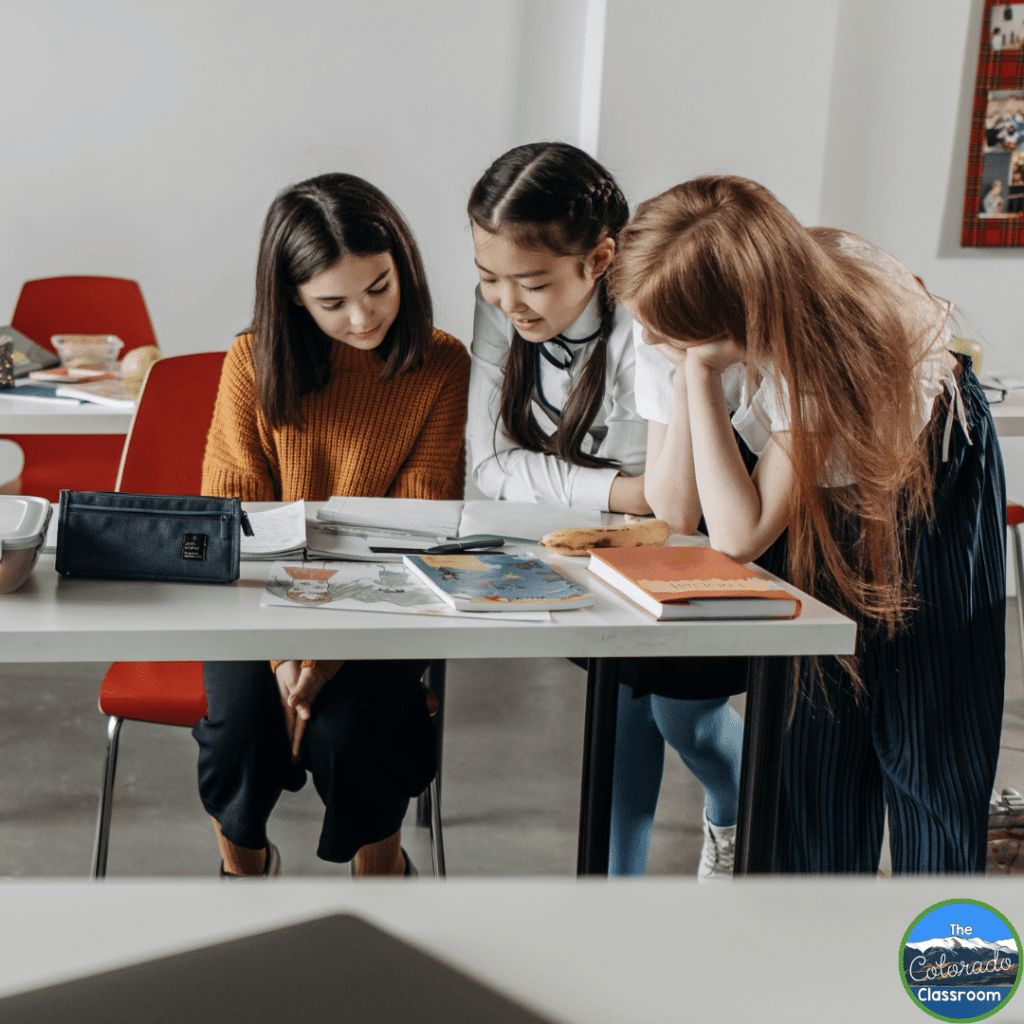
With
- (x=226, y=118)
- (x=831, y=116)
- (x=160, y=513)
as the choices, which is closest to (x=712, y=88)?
(x=831, y=116)

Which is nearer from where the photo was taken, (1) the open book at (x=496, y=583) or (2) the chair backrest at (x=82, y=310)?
(1) the open book at (x=496, y=583)

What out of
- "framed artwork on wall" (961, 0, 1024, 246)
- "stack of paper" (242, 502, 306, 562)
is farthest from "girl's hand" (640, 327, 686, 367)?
"framed artwork on wall" (961, 0, 1024, 246)

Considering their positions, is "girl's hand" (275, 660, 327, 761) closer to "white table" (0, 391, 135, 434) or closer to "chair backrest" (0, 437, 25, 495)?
"white table" (0, 391, 135, 434)

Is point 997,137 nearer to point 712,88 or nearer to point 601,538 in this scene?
point 712,88

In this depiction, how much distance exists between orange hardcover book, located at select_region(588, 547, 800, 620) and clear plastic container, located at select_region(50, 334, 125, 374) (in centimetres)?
162

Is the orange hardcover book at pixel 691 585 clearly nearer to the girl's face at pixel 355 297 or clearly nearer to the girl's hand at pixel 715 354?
the girl's hand at pixel 715 354

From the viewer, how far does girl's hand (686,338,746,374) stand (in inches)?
49.2

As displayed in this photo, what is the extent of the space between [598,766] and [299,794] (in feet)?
3.39

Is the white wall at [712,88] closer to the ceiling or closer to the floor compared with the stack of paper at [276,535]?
closer to the ceiling

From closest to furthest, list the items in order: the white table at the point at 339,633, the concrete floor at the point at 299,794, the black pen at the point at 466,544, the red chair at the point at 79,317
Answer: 1. the white table at the point at 339,633
2. the black pen at the point at 466,544
3. the concrete floor at the point at 299,794
4. the red chair at the point at 79,317

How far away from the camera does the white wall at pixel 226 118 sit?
322 centimetres

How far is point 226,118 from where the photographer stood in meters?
3.32

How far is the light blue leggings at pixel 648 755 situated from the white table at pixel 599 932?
43.8 inches

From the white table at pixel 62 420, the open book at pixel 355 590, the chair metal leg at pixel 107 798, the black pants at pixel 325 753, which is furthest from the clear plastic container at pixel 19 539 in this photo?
the white table at pixel 62 420
